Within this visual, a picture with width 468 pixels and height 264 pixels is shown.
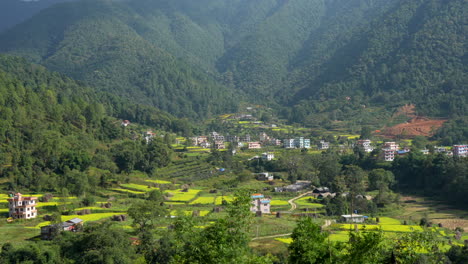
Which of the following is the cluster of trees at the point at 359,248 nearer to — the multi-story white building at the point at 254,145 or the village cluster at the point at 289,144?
the village cluster at the point at 289,144

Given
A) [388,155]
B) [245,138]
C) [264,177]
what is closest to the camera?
[264,177]

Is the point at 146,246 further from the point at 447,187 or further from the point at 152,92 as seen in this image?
the point at 152,92

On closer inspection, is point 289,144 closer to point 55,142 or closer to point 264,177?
point 264,177

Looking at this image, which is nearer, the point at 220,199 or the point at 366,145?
the point at 220,199

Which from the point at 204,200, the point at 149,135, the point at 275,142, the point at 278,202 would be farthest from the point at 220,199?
the point at 275,142

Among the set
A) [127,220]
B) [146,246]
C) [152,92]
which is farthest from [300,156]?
[152,92]

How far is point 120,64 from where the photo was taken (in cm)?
11725

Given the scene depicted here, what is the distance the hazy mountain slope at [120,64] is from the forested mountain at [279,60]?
0.87 feet

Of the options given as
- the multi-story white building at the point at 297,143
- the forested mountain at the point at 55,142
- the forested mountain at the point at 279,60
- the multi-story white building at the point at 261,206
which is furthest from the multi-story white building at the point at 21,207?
the forested mountain at the point at 279,60

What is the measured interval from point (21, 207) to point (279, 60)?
13609 centimetres

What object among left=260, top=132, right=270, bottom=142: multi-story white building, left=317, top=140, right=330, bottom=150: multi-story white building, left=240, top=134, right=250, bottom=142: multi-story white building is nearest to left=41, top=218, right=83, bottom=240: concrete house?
left=317, top=140, right=330, bottom=150: multi-story white building

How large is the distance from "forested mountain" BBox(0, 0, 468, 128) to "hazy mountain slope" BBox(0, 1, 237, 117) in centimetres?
26

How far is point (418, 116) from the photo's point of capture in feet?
271

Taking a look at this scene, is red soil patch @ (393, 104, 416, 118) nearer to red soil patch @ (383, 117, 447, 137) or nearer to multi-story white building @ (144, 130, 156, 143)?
red soil patch @ (383, 117, 447, 137)
